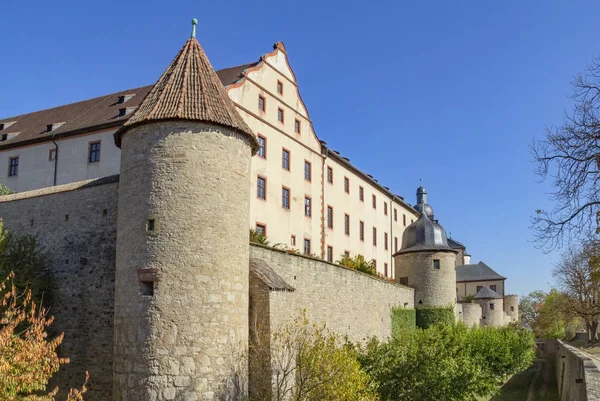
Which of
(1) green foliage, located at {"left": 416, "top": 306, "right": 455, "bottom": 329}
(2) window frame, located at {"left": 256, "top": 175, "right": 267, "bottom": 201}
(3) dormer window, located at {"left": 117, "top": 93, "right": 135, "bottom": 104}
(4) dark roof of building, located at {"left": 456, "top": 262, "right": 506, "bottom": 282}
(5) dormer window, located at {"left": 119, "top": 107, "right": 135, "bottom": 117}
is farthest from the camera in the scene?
(4) dark roof of building, located at {"left": 456, "top": 262, "right": 506, "bottom": 282}

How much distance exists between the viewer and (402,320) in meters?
31.0

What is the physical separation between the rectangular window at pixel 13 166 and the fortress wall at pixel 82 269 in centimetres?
1340

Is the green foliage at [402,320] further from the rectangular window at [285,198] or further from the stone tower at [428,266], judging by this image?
the rectangular window at [285,198]

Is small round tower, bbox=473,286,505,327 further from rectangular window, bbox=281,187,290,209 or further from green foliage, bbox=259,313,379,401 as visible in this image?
green foliage, bbox=259,313,379,401

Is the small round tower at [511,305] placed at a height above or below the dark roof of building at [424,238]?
below

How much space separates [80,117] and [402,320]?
19.6 m

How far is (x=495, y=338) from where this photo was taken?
37.0 meters

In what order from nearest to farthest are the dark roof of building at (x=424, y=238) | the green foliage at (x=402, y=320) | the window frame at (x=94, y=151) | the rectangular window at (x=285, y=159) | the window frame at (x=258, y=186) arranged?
1. the window frame at (x=94, y=151)
2. the window frame at (x=258, y=186)
3. the green foliage at (x=402, y=320)
4. the rectangular window at (x=285, y=159)
5. the dark roof of building at (x=424, y=238)

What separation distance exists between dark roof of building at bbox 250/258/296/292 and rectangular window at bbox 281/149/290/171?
14.7 metres

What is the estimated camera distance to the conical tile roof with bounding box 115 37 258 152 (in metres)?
14.5

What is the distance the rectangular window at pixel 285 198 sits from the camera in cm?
3133

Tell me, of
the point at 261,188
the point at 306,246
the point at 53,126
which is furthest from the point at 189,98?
the point at 306,246

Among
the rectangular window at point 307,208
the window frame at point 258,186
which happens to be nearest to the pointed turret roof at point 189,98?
the window frame at point 258,186

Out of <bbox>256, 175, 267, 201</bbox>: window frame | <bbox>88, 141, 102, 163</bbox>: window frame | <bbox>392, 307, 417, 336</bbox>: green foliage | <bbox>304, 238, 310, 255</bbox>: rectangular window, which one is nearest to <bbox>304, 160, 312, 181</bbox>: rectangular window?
<bbox>304, 238, 310, 255</bbox>: rectangular window
